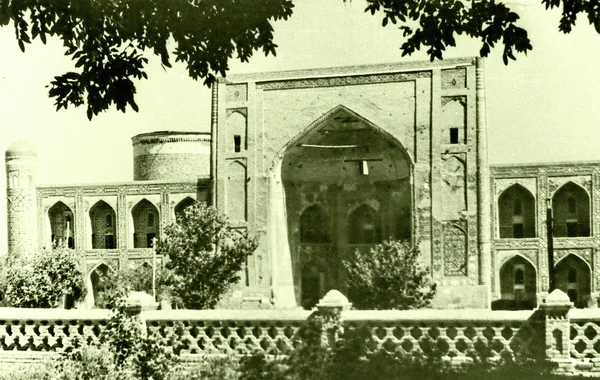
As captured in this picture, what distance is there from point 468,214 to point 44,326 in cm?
1769

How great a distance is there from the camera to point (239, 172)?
2730 cm

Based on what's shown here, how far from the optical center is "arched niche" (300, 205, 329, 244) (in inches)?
1137

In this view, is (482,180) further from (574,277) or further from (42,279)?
(42,279)

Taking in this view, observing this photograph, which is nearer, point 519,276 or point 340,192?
point 519,276

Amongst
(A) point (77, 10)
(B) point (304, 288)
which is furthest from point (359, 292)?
(A) point (77, 10)

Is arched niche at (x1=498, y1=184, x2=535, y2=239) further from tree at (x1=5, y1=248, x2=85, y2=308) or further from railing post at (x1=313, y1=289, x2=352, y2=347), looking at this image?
railing post at (x1=313, y1=289, x2=352, y2=347)

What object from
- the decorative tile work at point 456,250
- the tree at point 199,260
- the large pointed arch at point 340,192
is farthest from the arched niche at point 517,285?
the tree at point 199,260

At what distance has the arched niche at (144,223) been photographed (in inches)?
1179

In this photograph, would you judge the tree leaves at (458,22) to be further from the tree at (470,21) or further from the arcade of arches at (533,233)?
the arcade of arches at (533,233)

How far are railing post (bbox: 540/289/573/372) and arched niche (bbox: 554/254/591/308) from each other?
18.7 m

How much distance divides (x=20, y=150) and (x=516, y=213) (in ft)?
59.7

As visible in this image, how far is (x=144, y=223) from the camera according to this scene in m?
30.1

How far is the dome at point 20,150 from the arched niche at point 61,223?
215 centimetres

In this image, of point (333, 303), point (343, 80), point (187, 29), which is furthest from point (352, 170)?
point (187, 29)
